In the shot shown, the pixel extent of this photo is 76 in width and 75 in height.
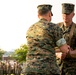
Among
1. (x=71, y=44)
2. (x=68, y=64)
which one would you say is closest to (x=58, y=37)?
(x=71, y=44)

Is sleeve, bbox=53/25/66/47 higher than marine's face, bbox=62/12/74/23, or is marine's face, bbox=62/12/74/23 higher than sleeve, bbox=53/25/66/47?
marine's face, bbox=62/12/74/23

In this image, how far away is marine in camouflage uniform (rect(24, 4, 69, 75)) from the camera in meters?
6.54

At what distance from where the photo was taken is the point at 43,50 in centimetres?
662

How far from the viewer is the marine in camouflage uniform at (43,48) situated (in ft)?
21.5

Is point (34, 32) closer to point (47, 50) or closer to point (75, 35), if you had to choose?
point (47, 50)

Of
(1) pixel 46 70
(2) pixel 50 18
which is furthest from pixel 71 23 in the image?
(1) pixel 46 70

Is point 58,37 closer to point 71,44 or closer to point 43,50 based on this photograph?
point 43,50

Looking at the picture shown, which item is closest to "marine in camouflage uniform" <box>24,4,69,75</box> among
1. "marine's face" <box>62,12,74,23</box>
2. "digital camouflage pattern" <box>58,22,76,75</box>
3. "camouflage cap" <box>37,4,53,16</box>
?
"camouflage cap" <box>37,4,53,16</box>

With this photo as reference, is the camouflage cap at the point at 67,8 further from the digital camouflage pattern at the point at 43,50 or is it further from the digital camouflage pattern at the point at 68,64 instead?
the digital camouflage pattern at the point at 43,50

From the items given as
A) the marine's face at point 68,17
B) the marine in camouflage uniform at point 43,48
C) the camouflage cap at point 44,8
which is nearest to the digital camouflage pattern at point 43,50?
the marine in camouflage uniform at point 43,48

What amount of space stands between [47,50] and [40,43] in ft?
0.59

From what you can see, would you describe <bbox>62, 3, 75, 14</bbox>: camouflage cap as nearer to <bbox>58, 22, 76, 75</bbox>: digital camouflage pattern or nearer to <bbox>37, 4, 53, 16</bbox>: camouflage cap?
<bbox>58, 22, 76, 75</bbox>: digital camouflage pattern

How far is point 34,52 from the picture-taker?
6.68 metres

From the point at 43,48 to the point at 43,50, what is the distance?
4cm
